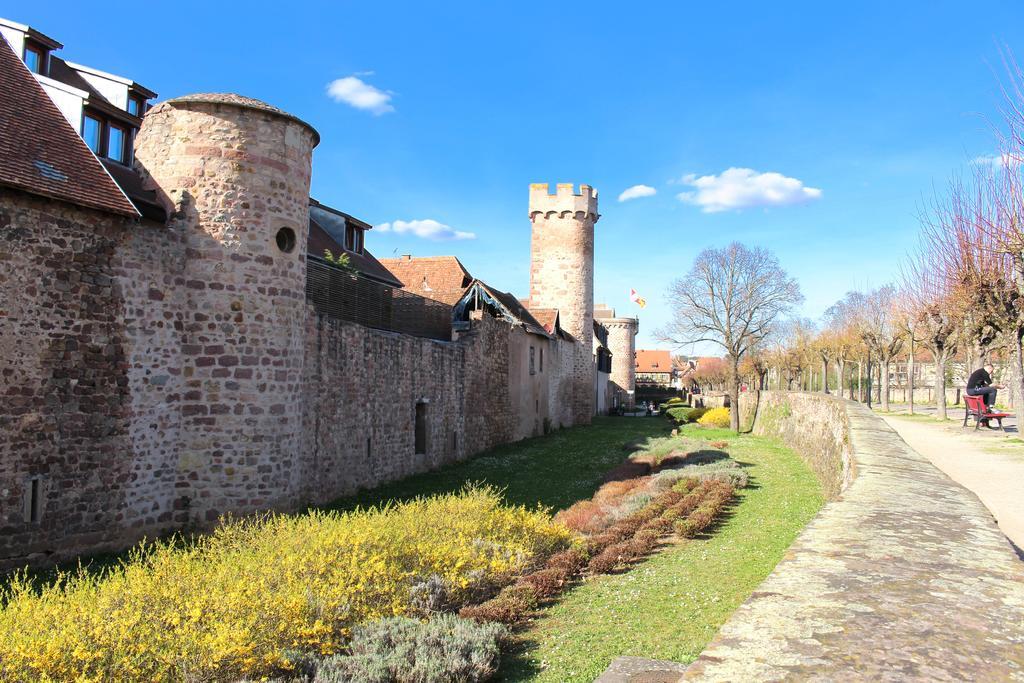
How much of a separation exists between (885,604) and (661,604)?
518 cm

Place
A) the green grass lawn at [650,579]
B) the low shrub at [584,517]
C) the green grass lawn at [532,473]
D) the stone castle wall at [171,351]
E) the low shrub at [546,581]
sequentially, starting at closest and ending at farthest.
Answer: the green grass lawn at [650,579] < the low shrub at [546,581] < the stone castle wall at [171,351] < the low shrub at [584,517] < the green grass lawn at [532,473]

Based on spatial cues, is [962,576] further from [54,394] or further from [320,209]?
[320,209]

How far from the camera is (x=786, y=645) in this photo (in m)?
2.64

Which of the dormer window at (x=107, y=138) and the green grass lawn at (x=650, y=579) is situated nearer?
the green grass lawn at (x=650, y=579)

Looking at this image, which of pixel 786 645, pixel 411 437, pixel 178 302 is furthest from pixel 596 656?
pixel 411 437

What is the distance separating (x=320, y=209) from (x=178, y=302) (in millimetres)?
13109

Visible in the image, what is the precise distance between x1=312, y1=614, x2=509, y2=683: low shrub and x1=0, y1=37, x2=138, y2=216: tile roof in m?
7.47

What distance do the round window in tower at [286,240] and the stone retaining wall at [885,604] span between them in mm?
9732

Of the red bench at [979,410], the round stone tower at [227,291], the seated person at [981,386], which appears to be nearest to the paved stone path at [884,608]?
the round stone tower at [227,291]

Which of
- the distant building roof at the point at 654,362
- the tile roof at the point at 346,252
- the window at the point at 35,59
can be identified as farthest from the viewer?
the distant building roof at the point at 654,362

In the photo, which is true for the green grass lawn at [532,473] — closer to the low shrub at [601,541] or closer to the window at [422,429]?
the window at [422,429]

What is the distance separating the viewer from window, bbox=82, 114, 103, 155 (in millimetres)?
12836

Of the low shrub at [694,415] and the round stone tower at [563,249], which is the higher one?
the round stone tower at [563,249]

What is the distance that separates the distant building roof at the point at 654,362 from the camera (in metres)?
102
